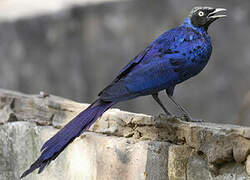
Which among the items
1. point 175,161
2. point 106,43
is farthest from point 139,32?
point 175,161

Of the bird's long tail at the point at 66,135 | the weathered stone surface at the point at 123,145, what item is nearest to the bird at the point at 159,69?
the bird's long tail at the point at 66,135

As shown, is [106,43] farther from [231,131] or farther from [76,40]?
[231,131]

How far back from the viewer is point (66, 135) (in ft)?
10.7

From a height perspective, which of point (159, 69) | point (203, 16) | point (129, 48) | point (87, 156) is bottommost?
point (87, 156)

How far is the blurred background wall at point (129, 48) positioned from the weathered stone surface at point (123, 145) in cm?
299

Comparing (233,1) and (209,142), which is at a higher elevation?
(233,1)

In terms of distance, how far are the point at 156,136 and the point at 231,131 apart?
0.58 meters

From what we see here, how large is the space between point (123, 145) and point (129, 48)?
4106 millimetres

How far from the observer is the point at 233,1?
739 cm

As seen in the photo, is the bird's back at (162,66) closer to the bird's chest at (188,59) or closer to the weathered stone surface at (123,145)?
the bird's chest at (188,59)

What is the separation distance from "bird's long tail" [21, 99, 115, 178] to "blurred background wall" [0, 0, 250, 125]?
372 cm

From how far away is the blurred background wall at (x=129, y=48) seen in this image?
715cm

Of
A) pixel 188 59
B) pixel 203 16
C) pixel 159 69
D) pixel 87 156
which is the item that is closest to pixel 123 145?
pixel 87 156

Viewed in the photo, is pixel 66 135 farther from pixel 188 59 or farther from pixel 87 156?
pixel 188 59
